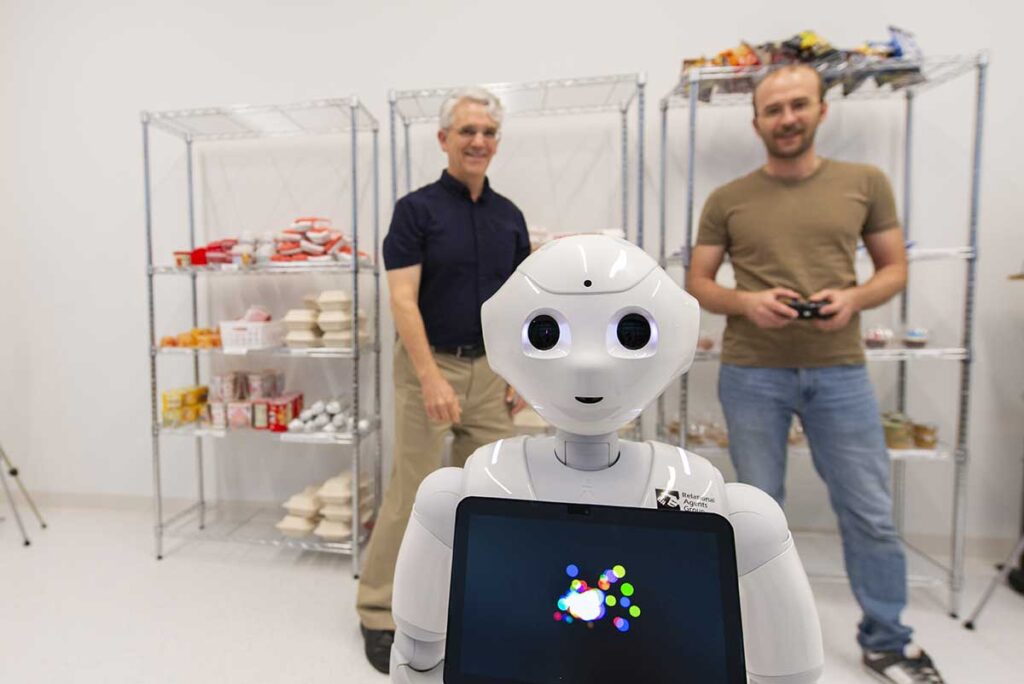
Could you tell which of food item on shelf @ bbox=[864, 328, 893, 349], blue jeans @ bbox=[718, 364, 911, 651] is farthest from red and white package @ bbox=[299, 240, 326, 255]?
food item on shelf @ bbox=[864, 328, 893, 349]

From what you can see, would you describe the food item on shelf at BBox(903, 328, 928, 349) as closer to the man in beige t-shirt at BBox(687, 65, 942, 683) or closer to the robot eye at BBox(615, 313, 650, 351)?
the man in beige t-shirt at BBox(687, 65, 942, 683)

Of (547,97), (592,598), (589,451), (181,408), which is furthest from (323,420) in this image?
(592,598)

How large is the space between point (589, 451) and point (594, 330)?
18cm

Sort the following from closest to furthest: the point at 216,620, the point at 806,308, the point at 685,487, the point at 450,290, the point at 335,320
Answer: the point at 685,487 → the point at 806,308 → the point at 450,290 → the point at 216,620 → the point at 335,320

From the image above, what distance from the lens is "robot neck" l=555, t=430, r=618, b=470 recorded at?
2.47 feet

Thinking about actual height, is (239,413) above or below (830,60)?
below

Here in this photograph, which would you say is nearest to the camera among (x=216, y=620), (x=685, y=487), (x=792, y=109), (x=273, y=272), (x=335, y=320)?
(x=685, y=487)

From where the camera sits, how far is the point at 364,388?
2.55 meters

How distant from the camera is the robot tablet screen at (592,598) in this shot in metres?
0.59

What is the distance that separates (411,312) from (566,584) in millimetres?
1015

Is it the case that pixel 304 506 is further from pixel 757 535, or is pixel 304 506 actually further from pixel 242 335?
pixel 757 535

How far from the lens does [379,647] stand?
5.50 feet

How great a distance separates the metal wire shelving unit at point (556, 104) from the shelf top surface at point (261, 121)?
170 mm

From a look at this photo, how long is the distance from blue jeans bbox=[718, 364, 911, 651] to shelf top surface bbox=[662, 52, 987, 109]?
39.3 inches
